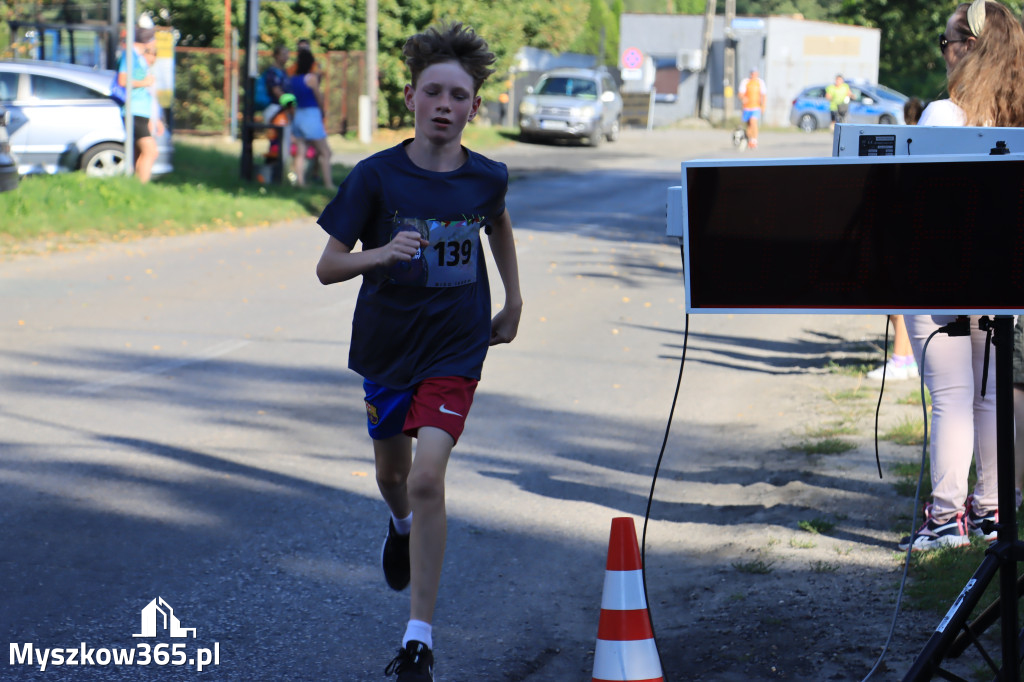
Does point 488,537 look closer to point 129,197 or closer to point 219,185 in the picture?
point 129,197

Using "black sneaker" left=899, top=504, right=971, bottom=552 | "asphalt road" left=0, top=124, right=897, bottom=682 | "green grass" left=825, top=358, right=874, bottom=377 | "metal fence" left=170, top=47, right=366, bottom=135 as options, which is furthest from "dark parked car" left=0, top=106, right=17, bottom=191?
"metal fence" left=170, top=47, right=366, bottom=135

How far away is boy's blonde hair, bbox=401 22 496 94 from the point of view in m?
3.97

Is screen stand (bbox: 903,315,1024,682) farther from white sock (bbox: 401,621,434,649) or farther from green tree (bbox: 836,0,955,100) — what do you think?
green tree (bbox: 836,0,955,100)

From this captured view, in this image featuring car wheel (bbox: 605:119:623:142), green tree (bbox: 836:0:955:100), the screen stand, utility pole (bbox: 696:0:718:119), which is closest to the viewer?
the screen stand

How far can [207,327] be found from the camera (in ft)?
31.9

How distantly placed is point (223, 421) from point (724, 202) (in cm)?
452

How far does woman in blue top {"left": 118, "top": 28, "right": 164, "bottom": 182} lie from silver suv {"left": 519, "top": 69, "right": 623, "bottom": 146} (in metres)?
17.2

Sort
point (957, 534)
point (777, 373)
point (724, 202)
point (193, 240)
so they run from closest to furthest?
point (724, 202) → point (957, 534) → point (777, 373) → point (193, 240)

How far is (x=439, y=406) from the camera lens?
3.94 meters

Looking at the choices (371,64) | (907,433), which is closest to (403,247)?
(907,433)

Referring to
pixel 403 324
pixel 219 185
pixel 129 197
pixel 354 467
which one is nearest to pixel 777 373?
pixel 354 467

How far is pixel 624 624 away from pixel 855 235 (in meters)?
1.25

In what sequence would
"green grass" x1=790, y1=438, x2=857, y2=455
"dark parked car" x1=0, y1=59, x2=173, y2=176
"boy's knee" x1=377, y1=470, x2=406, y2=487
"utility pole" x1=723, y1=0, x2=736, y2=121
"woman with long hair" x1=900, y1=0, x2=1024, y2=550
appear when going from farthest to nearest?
"utility pole" x1=723, y1=0, x2=736, y2=121 → "dark parked car" x1=0, y1=59, x2=173, y2=176 → "green grass" x1=790, y1=438, x2=857, y2=455 → "woman with long hair" x1=900, y1=0, x2=1024, y2=550 → "boy's knee" x1=377, y1=470, x2=406, y2=487

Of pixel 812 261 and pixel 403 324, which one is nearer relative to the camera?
pixel 812 261
